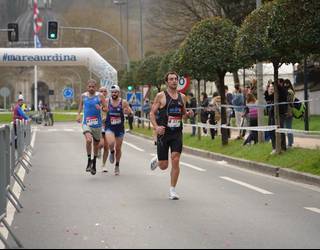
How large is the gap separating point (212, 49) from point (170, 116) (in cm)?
1086

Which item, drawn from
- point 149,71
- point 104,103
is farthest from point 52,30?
point 104,103

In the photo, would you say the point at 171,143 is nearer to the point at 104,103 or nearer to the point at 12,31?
the point at 104,103

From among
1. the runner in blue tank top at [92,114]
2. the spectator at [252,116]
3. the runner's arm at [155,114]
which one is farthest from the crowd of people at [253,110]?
the runner's arm at [155,114]

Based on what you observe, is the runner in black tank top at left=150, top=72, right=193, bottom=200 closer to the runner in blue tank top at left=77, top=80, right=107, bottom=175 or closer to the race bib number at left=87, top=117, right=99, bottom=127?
the runner in blue tank top at left=77, top=80, right=107, bottom=175

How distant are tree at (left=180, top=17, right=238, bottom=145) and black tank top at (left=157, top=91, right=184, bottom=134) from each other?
34.2 feet

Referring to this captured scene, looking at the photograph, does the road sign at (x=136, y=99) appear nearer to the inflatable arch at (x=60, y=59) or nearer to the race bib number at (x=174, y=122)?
the inflatable arch at (x=60, y=59)

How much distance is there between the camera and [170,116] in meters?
12.0

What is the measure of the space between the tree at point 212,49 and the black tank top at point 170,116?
34.2 feet

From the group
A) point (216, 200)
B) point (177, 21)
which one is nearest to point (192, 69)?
point (216, 200)

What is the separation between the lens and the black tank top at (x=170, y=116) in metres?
12.0

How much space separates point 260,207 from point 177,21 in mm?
36510

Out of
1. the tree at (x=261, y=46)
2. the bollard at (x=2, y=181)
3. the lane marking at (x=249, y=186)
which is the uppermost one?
the tree at (x=261, y=46)

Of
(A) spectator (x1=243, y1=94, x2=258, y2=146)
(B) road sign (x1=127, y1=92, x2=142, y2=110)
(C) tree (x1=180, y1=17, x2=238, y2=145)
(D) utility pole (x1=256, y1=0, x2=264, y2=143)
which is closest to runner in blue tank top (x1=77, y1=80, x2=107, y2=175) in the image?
(D) utility pole (x1=256, y1=0, x2=264, y2=143)

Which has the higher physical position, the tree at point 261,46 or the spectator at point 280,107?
the tree at point 261,46
